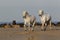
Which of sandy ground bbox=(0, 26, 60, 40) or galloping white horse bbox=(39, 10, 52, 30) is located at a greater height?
galloping white horse bbox=(39, 10, 52, 30)

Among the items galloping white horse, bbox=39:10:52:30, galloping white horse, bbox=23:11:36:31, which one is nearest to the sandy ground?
galloping white horse, bbox=23:11:36:31

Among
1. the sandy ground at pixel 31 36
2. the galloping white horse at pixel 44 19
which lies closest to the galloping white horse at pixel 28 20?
the galloping white horse at pixel 44 19

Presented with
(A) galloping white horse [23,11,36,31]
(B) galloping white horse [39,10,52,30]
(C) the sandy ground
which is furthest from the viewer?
(B) galloping white horse [39,10,52,30]

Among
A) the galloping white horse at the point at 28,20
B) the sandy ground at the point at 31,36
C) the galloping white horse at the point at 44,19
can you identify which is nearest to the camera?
the sandy ground at the point at 31,36

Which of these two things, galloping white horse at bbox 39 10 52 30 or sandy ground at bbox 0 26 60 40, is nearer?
sandy ground at bbox 0 26 60 40

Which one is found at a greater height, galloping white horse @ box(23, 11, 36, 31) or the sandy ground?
galloping white horse @ box(23, 11, 36, 31)

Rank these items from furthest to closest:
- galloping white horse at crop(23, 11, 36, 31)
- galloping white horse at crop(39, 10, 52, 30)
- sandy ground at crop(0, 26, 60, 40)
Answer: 1. galloping white horse at crop(39, 10, 52, 30)
2. galloping white horse at crop(23, 11, 36, 31)
3. sandy ground at crop(0, 26, 60, 40)

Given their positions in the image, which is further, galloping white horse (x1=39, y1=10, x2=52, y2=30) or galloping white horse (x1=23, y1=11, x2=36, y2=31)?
galloping white horse (x1=39, y1=10, x2=52, y2=30)

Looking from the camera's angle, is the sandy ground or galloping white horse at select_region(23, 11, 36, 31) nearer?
the sandy ground

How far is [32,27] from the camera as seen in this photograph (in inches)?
894

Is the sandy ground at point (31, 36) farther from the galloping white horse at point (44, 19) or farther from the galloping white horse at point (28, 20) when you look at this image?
the galloping white horse at point (44, 19)

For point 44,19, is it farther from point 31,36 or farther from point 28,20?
point 31,36

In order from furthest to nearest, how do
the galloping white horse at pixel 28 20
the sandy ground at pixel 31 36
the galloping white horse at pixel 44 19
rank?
the galloping white horse at pixel 44 19
the galloping white horse at pixel 28 20
the sandy ground at pixel 31 36

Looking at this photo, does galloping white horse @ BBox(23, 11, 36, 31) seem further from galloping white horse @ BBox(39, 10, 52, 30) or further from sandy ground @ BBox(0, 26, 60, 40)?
sandy ground @ BBox(0, 26, 60, 40)
